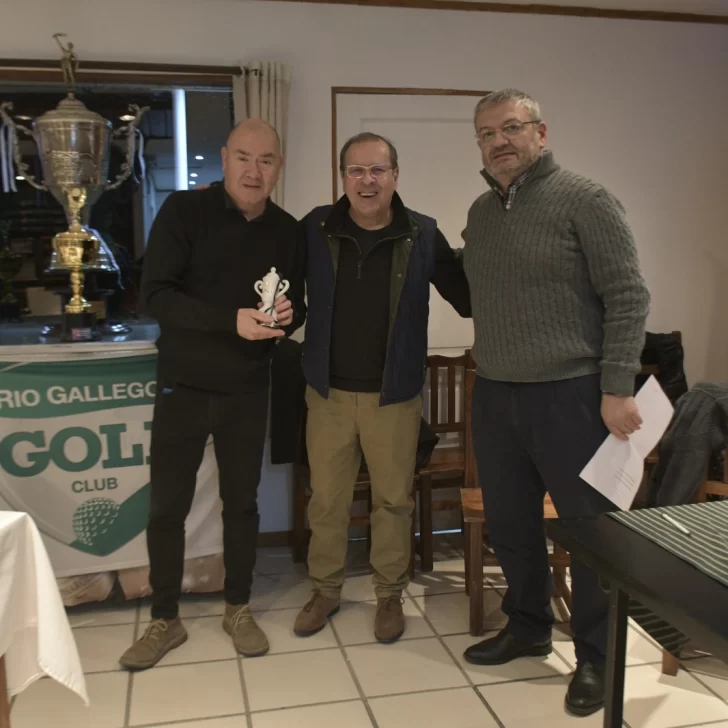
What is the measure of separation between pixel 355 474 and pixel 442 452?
80 centimetres

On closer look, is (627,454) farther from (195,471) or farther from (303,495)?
(303,495)

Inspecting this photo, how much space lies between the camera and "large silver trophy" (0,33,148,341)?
8.34 feet

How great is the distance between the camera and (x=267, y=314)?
2.02m

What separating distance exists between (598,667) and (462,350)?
5.24 ft

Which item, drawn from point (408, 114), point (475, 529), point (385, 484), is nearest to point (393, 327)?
point (385, 484)

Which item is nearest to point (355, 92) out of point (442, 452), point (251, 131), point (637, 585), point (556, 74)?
point (556, 74)

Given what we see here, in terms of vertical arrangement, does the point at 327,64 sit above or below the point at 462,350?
above

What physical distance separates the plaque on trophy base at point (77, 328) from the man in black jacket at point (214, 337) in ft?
1.47

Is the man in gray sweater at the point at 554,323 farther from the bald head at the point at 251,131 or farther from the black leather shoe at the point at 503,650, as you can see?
the bald head at the point at 251,131

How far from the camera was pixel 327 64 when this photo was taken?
3.02 metres

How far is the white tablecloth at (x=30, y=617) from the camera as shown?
1439mm

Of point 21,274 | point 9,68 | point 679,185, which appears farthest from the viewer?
point 679,185

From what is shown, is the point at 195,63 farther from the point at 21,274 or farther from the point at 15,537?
the point at 15,537

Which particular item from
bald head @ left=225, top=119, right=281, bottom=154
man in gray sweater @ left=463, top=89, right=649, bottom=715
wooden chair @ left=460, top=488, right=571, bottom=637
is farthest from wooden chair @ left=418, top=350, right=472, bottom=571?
bald head @ left=225, top=119, right=281, bottom=154
